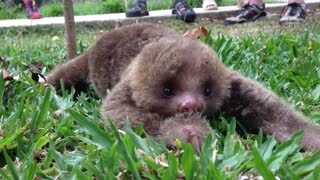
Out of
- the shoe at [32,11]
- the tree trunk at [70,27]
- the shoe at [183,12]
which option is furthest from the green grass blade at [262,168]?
the shoe at [32,11]

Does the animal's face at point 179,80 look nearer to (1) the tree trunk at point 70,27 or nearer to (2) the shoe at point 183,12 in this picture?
(1) the tree trunk at point 70,27

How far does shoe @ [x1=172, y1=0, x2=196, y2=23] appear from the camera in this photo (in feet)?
31.3

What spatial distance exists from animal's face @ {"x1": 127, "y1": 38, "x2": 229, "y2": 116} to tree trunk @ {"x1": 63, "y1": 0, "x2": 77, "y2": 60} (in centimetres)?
170

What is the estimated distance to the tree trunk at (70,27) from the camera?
15.3 feet

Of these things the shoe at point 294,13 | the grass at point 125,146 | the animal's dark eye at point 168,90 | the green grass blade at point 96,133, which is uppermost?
the animal's dark eye at point 168,90

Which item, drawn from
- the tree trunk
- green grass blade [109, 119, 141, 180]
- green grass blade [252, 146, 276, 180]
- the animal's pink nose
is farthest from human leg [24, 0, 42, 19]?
green grass blade [252, 146, 276, 180]

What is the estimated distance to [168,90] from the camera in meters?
2.98

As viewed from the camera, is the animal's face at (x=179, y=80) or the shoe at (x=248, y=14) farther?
the shoe at (x=248, y=14)

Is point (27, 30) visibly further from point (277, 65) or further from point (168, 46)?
point (168, 46)

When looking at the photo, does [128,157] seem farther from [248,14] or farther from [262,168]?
[248,14]

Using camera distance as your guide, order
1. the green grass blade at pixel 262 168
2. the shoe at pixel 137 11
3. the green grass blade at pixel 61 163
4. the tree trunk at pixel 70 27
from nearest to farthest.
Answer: the green grass blade at pixel 262 168 → the green grass blade at pixel 61 163 → the tree trunk at pixel 70 27 → the shoe at pixel 137 11

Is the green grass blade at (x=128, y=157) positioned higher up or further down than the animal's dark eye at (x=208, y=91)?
further down

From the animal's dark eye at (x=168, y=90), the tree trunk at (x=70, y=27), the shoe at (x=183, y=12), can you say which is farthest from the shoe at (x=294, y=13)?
the animal's dark eye at (x=168, y=90)

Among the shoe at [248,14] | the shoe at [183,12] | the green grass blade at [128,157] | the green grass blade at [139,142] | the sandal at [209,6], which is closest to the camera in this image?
the green grass blade at [128,157]
